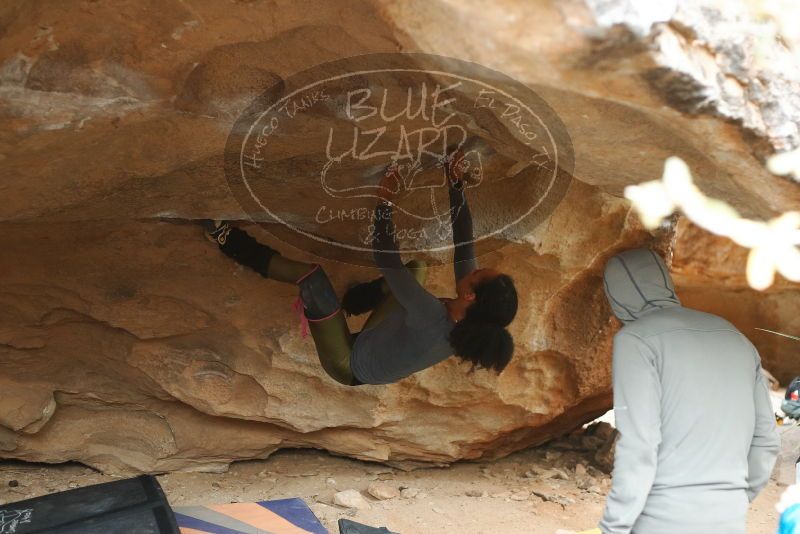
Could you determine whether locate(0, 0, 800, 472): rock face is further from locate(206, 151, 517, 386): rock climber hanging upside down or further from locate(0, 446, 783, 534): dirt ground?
locate(206, 151, 517, 386): rock climber hanging upside down

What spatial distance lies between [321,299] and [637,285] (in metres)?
1.27

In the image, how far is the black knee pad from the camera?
10.1ft

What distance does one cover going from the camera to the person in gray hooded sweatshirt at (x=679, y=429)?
2.08m

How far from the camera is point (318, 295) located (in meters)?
3.08

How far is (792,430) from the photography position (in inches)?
168

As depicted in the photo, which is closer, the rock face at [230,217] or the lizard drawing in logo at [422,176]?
the rock face at [230,217]

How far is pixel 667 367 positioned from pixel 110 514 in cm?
202

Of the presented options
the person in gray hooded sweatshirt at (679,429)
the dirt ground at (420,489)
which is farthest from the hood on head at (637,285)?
the dirt ground at (420,489)

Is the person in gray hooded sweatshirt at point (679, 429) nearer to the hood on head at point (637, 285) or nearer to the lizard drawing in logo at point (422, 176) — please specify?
the hood on head at point (637, 285)

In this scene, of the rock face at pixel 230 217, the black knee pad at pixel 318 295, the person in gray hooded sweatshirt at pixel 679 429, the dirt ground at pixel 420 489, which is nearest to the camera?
the rock face at pixel 230 217

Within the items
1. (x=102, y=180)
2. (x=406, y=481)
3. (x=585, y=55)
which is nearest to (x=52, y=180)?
(x=102, y=180)

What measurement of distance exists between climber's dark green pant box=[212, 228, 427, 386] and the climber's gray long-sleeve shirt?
78 millimetres

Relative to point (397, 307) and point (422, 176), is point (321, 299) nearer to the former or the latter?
point (397, 307)

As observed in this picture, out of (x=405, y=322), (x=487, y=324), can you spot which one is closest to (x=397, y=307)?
(x=405, y=322)
